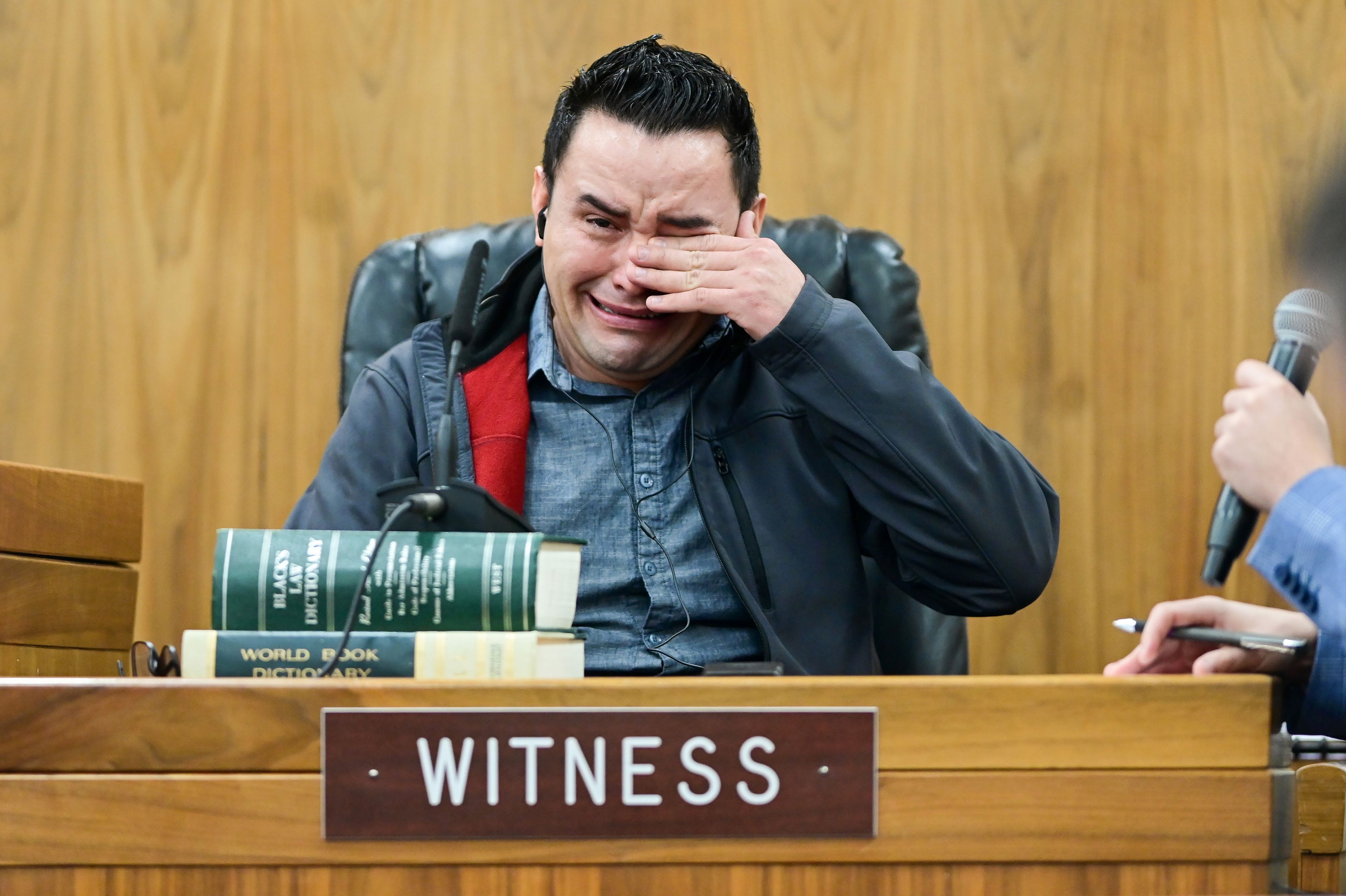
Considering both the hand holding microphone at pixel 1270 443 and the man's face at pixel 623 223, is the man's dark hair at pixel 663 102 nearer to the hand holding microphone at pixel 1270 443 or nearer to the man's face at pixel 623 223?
the man's face at pixel 623 223

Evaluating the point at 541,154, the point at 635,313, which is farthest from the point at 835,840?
the point at 541,154

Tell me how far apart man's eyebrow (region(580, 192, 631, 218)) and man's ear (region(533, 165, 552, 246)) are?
12 cm

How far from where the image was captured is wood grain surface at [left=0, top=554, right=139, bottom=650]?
1237 mm

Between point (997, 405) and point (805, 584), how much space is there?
0.72m

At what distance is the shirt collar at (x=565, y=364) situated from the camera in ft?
4.75

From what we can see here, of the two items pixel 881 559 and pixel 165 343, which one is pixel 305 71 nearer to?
pixel 165 343

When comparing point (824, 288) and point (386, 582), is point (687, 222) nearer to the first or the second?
point (824, 288)

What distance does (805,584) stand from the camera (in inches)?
54.0

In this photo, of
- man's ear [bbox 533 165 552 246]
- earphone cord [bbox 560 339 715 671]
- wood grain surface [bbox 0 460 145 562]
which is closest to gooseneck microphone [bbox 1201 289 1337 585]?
earphone cord [bbox 560 339 715 671]

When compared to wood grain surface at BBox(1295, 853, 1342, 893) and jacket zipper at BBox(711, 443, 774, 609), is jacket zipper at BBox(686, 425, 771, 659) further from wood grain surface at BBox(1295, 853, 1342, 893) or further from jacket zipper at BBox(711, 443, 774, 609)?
wood grain surface at BBox(1295, 853, 1342, 893)

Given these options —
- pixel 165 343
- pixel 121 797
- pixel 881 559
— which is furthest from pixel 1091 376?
pixel 121 797

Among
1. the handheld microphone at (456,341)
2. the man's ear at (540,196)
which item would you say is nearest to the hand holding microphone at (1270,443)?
the handheld microphone at (456,341)

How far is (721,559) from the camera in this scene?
4.41 feet

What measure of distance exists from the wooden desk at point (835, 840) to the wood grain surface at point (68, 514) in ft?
1.88
